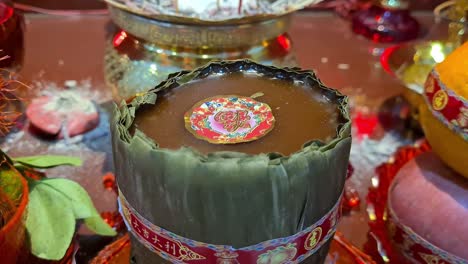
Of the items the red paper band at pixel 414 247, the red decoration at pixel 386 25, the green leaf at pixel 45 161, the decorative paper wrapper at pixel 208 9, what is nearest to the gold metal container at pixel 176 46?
the decorative paper wrapper at pixel 208 9

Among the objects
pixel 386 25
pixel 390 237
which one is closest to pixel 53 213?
pixel 390 237

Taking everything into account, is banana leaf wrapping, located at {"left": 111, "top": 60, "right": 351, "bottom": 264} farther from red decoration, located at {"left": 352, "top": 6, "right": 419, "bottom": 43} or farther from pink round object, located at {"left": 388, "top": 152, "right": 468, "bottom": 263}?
red decoration, located at {"left": 352, "top": 6, "right": 419, "bottom": 43}

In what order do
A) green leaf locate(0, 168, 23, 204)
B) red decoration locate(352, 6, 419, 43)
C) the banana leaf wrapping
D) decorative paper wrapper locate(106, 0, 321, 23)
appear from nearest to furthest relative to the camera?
1. the banana leaf wrapping
2. green leaf locate(0, 168, 23, 204)
3. decorative paper wrapper locate(106, 0, 321, 23)
4. red decoration locate(352, 6, 419, 43)

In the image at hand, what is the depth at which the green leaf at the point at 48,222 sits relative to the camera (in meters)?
0.51

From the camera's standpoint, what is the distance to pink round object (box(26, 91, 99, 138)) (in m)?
0.78

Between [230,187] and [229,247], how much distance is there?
0.05 metres

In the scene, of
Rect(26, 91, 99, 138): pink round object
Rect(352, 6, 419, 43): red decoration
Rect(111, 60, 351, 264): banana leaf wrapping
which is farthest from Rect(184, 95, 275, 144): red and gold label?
Rect(352, 6, 419, 43): red decoration

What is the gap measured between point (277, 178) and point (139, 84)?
36 cm

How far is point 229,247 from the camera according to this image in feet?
1.22

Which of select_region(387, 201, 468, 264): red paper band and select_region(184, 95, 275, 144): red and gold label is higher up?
select_region(184, 95, 275, 144): red and gold label

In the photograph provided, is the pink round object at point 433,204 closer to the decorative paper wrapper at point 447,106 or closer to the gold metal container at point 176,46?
the decorative paper wrapper at point 447,106

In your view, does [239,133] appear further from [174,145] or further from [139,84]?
[139,84]

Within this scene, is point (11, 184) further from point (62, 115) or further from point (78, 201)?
point (62, 115)

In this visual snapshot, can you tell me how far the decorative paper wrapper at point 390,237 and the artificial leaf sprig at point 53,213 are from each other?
0.90 feet
